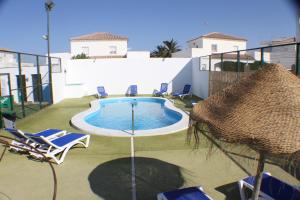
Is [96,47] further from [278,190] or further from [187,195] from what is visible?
[278,190]

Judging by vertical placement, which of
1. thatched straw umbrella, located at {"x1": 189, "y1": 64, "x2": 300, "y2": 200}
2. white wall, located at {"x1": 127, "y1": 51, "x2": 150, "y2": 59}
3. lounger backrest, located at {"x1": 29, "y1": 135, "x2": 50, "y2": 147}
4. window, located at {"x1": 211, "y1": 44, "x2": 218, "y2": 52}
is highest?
window, located at {"x1": 211, "y1": 44, "x2": 218, "y2": 52}

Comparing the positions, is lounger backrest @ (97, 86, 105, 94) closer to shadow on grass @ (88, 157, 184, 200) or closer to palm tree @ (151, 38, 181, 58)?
shadow on grass @ (88, 157, 184, 200)

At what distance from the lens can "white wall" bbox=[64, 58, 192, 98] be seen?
2020 centimetres

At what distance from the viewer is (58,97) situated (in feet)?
54.7

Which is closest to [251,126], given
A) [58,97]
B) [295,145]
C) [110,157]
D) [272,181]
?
[295,145]

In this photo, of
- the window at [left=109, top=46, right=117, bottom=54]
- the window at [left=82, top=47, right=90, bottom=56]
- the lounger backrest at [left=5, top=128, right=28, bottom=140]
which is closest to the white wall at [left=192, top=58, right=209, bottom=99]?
the lounger backrest at [left=5, top=128, right=28, bottom=140]

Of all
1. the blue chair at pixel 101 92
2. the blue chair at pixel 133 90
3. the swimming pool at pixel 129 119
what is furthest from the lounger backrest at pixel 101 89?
the blue chair at pixel 133 90

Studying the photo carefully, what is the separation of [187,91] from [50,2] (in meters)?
12.2

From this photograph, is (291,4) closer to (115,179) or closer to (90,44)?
(115,179)

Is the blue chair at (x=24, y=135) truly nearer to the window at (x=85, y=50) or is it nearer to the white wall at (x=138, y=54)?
the white wall at (x=138, y=54)

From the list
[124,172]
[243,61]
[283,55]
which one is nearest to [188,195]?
[124,172]

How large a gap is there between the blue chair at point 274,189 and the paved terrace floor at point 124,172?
0.29m

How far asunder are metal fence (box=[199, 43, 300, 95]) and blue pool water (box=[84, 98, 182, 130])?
2880 mm

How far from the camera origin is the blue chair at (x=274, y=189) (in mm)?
4129
